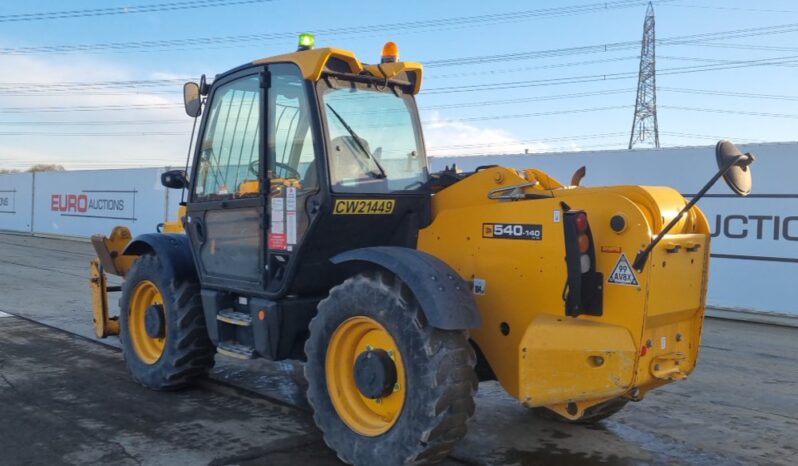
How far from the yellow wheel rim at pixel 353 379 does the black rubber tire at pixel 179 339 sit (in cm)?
176

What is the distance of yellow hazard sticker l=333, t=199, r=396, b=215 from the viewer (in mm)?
4472

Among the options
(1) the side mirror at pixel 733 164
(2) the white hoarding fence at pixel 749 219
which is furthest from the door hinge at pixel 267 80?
(2) the white hoarding fence at pixel 749 219

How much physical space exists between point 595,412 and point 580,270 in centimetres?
145

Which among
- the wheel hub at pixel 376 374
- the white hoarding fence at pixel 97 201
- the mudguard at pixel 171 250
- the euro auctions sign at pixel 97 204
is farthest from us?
the euro auctions sign at pixel 97 204

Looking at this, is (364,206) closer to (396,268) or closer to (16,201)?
(396,268)

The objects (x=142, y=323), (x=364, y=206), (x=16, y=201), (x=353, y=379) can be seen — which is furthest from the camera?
(x=16, y=201)

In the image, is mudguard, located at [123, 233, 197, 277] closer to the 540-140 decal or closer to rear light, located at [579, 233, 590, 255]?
the 540-140 decal

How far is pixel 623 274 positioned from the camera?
363cm

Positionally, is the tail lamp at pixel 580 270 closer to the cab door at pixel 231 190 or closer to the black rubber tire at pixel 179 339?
the cab door at pixel 231 190

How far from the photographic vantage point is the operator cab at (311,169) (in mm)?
4539

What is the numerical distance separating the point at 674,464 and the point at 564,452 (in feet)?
2.18

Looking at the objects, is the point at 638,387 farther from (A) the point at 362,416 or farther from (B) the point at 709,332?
(B) the point at 709,332

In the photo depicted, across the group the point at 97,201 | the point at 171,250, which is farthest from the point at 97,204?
the point at 171,250

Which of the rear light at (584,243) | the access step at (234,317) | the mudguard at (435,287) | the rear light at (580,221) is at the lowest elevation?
the access step at (234,317)
